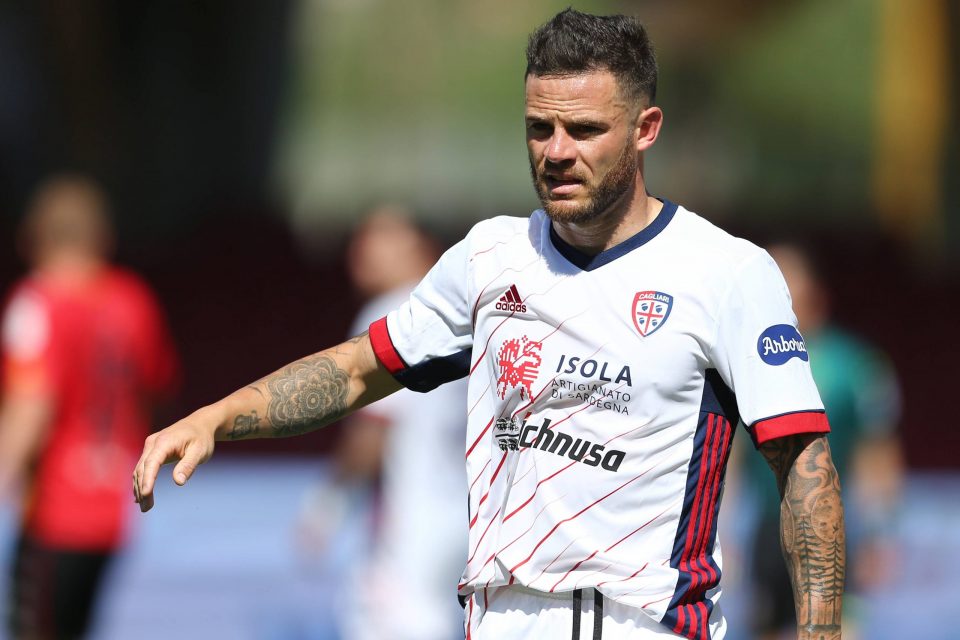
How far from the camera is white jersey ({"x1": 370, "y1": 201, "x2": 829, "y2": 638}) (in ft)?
9.88

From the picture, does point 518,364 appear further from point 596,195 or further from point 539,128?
point 539,128

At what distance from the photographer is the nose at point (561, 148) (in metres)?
3.07

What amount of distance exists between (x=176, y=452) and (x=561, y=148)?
1.07 m

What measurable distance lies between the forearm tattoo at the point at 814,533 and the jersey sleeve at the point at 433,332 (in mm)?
829

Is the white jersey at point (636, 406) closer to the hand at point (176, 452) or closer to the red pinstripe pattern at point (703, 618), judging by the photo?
the red pinstripe pattern at point (703, 618)

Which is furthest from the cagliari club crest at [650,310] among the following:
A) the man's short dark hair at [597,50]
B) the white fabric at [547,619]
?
the white fabric at [547,619]

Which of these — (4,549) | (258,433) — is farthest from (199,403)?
(258,433)

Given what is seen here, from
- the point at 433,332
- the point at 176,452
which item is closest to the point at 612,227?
the point at 433,332

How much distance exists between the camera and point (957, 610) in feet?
27.2

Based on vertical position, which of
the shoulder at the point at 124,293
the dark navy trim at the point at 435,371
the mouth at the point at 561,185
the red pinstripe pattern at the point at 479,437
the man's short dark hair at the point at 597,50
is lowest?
the red pinstripe pattern at the point at 479,437

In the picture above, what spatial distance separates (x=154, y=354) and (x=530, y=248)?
13.3 ft

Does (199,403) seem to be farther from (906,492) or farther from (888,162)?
(888,162)

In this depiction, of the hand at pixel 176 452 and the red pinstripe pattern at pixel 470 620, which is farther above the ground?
the hand at pixel 176 452

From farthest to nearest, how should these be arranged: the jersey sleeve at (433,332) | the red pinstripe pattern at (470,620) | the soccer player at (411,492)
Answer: the soccer player at (411,492) < the jersey sleeve at (433,332) < the red pinstripe pattern at (470,620)
